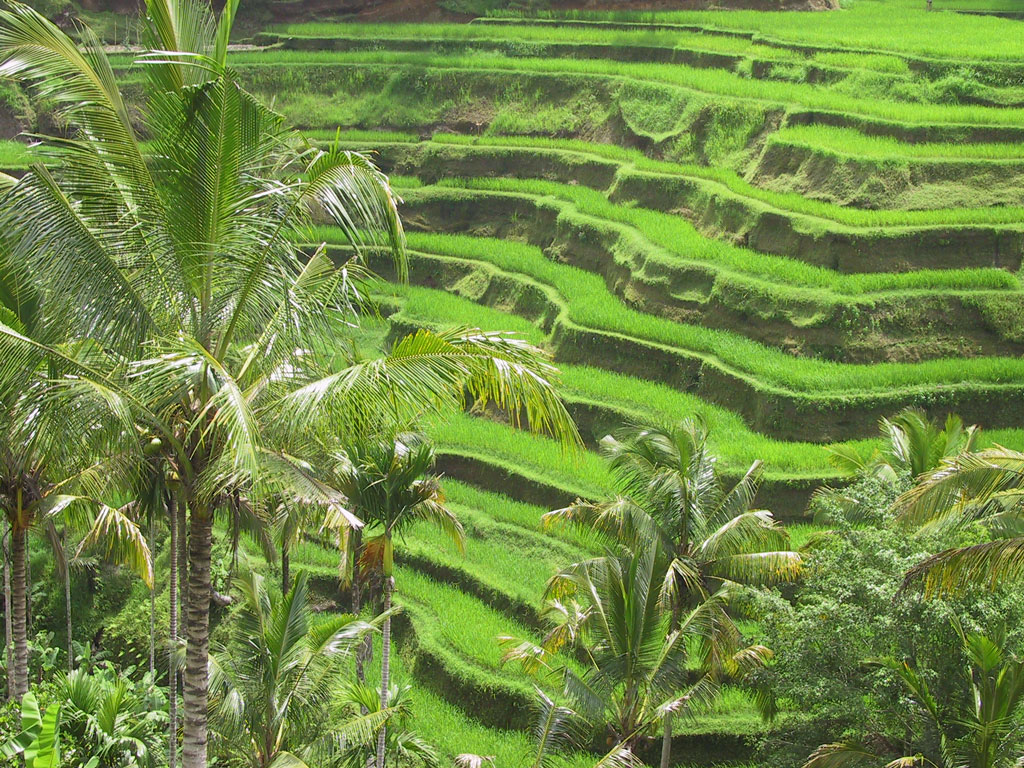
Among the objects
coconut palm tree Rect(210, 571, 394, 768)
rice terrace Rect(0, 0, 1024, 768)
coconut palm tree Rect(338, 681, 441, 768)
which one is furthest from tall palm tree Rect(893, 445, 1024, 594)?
coconut palm tree Rect(338, 681, 441, 768)

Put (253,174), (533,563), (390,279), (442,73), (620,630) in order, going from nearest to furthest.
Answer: (253,174) → (620,630) → (533,563) → (390,279) → (442,73)

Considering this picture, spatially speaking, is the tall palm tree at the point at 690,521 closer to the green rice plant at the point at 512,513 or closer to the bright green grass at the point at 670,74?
the green rice plant at the point at 512,513

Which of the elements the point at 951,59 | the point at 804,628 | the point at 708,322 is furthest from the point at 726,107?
the point at 804,628

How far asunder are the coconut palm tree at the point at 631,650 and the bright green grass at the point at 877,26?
19.8m

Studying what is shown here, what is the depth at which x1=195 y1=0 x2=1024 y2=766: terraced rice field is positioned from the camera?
1903 centimetres

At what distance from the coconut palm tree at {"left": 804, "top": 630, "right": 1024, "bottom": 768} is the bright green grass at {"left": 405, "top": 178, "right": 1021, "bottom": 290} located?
1022 cm

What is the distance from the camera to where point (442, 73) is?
116 feet

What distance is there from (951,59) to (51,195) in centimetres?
2445

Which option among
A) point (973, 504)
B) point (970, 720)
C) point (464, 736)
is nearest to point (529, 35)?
point (464, 736)

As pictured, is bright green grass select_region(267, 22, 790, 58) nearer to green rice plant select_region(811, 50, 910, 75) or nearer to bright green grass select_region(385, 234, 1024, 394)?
green rice plant select_region(811, 50, 910, 75)

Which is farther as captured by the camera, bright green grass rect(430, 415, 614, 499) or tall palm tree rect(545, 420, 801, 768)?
bright green grass rect(430, 415, 614, 499)

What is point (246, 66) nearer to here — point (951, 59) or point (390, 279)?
point (390, 279)

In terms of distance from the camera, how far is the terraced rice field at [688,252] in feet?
62.4

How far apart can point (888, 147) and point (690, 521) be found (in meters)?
12.7
